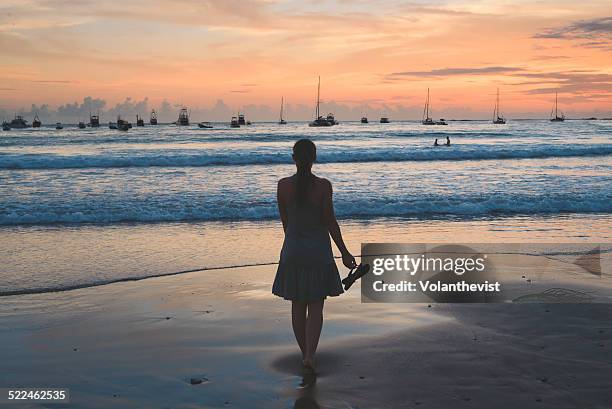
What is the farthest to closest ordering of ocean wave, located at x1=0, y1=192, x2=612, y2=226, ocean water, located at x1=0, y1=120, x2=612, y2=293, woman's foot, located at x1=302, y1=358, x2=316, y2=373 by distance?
ocean wave, located at x1=0, y1=192, x2=612, y2=226, ocean water, located at x1=0, y1=120, x2=612, y2=293, woman's foot, located at x1=302, y1=358, x2=316, y2=373

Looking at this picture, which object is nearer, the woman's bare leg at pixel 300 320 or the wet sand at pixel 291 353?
the wet sand at pixel 291 353

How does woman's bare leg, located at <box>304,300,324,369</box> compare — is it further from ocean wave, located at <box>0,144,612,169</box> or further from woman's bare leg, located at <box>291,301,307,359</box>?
ocean wave, located at <box>0,144,612,169</box>

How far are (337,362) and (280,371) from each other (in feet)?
1.69

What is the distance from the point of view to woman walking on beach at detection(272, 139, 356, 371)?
479 centimetres

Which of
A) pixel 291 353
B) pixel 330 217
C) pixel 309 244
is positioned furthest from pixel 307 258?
pixel 291 353

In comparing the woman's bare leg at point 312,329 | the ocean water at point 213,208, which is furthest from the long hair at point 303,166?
the ocean water at point 213,208

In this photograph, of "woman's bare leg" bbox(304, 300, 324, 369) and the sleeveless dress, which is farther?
"woman's bare leg" bbox(304, 300, 324, 369)

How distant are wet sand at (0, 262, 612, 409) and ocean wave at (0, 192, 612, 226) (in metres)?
7.85

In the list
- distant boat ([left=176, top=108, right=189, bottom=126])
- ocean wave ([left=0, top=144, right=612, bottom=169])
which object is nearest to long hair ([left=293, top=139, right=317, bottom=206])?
ocean wave ([left=0, top=144, right=612, bottom=169])

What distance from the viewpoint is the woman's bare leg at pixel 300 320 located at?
5.05m

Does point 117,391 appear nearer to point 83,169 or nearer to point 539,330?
point 539,330

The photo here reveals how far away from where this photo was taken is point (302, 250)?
4867 millimetres

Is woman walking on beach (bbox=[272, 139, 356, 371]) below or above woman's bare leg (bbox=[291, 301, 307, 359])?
above

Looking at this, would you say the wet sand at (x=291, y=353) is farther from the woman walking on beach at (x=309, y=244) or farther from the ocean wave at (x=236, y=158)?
the ocean wave at (x=236, y=158)
